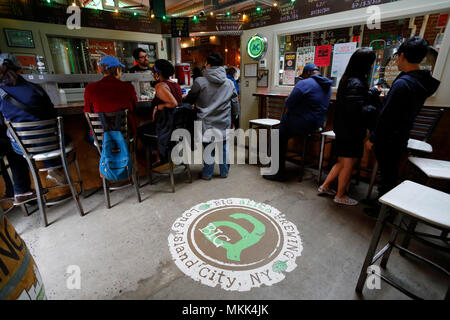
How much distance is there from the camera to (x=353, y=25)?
11.4ft

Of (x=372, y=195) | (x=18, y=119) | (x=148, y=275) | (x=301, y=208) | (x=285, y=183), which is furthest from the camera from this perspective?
(x=285, y=183)

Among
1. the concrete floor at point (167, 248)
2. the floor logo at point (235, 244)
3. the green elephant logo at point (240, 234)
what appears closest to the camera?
the concrete floor at point (167, 248)

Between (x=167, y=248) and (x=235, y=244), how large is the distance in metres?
0.64

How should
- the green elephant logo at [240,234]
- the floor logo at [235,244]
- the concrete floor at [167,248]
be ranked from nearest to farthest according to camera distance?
the concrete floor at [167,248], the floor logo at [235,244], the green elephant logo at [240,234]

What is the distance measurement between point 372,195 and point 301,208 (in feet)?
3.68

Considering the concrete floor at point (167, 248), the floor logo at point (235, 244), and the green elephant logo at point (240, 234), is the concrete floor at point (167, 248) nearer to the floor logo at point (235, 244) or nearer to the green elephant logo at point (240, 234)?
the floor logo at point (235, 244)

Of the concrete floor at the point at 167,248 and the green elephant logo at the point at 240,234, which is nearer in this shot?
the concrete floor at the point at 167,248

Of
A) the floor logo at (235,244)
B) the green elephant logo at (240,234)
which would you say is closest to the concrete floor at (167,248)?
the floor logo at (235,244)

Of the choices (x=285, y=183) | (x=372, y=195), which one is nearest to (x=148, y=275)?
(x=285, y=183)

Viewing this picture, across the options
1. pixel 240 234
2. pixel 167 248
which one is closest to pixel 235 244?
pixel 240 234

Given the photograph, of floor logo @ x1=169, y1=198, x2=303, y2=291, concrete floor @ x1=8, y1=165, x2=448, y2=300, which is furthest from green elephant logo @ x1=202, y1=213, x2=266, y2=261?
concrete floor @ x1=8, y1=165, x2=448, y2=300

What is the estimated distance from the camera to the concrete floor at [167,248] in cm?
169

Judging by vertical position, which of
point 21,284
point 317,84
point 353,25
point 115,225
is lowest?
point 115,225
